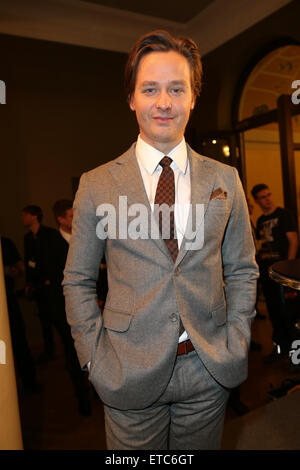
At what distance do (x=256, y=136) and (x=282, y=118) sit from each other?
1.06 meters

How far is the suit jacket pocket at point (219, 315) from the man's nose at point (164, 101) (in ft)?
2.25

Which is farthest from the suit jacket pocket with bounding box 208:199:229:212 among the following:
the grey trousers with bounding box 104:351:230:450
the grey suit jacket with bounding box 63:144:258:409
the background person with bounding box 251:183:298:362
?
the background person with bounding box 251:183:298:362

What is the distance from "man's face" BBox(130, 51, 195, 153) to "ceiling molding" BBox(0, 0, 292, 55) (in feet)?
12.3

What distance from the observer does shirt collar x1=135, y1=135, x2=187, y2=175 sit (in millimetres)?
1234

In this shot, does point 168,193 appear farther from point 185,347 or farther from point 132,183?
point 185,347

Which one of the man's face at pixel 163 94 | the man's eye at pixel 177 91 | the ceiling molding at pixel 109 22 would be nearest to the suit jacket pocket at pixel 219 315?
the man's face at pixel 163 94

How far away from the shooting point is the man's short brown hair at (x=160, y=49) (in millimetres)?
1174

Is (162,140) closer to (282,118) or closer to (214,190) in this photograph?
(214,190)

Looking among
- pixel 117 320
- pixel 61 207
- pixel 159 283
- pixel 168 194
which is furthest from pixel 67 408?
pixel 168 194

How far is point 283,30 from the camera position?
4.07m

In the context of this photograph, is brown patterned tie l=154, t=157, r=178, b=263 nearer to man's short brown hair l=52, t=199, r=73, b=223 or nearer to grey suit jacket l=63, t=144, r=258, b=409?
grey suit jacket l=63, t=144, r=258, b=409

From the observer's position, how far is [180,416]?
119 centimetres

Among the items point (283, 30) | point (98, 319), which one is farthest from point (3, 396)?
point (283, 30)

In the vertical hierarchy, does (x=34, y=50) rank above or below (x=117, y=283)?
above
